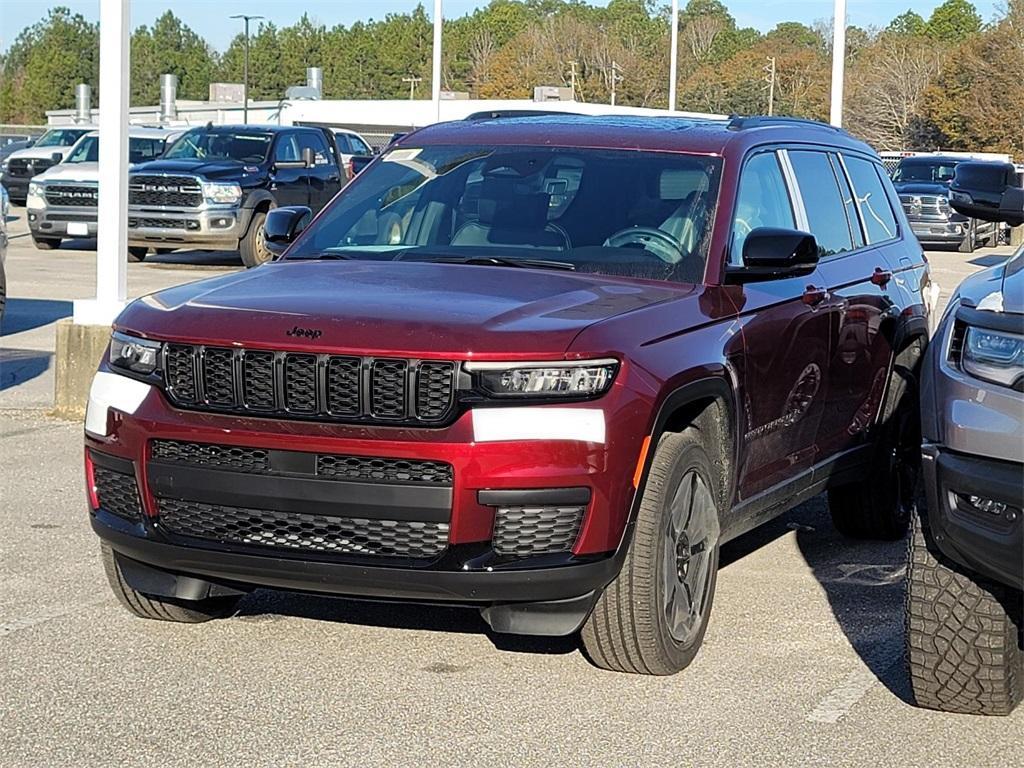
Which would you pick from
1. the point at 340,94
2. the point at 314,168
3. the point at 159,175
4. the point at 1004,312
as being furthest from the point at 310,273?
the point at 340,94

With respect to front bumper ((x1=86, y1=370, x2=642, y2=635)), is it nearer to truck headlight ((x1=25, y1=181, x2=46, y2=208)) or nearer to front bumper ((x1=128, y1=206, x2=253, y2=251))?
front bumper ((x1=128, y1=206, x2=253, y2=251))

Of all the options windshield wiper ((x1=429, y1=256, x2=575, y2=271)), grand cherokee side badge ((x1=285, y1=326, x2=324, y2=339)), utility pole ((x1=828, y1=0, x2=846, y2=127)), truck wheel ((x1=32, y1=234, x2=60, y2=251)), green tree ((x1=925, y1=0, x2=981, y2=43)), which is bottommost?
truck wheel ((x1=32, y1=234, x2=60, y2=251))

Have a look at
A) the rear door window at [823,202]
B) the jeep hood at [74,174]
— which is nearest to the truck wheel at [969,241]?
the jeep hood at [74,174]

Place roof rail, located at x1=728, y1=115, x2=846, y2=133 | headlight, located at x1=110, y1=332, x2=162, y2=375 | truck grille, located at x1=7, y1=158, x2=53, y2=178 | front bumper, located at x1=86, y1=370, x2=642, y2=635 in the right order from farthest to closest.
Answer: truck grille, located at x1=7, y1=158, x2=53, y2=178 → roof rail, located at x1=728, y1=115, x2=846, y2=133 → headlight, located at x1=110, y1=332, x2=162, y2=375 → front bumper, located at x1=86, y1=370, x2=642, y2=635

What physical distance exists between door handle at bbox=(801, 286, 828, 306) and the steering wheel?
733mm

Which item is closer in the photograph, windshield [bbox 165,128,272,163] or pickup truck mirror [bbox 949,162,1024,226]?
pickup truck mirror [bbox 949,162,1024,226]

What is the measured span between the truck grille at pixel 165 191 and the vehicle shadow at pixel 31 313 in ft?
14.7

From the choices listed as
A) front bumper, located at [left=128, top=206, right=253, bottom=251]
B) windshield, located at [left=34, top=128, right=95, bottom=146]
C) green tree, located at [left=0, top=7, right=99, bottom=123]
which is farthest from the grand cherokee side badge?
green tree, located at [left=0, top=7, right=99, bottom=123]

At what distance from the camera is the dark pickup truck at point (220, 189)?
2155 centimetres

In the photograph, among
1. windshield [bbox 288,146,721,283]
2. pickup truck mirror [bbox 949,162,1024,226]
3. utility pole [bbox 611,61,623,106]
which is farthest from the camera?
utility pole [bbox 611,61,623,106]

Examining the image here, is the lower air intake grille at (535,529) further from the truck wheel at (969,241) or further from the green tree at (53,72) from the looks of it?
the green tree at (53,72)

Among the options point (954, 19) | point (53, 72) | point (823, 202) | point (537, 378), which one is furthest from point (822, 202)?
point (954, 19)

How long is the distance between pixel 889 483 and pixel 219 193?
605 inches

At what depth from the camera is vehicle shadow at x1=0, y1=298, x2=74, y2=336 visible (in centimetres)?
1485
